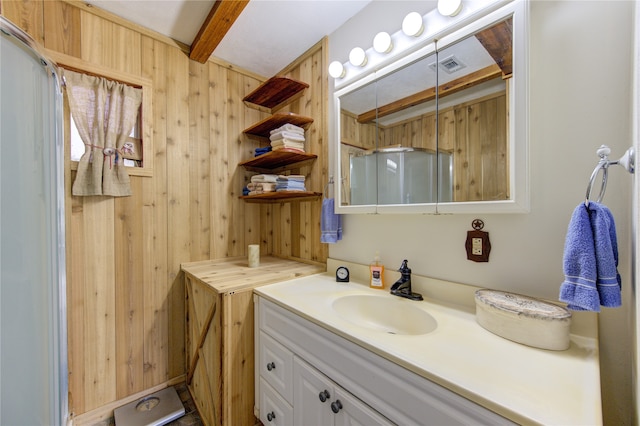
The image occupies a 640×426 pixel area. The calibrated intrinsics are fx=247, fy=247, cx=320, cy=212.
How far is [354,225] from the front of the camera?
61.1 inches

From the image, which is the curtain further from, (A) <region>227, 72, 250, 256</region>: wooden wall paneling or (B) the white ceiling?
(A) <region>227, 72, 250, 256</region>: wooden wall paneling

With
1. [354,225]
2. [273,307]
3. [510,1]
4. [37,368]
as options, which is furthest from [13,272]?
[510,1]

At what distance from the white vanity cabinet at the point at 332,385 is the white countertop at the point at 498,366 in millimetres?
35

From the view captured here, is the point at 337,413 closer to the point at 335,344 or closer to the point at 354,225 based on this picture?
the point at 335,344

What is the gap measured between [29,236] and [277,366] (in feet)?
3.87

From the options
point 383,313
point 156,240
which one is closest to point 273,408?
point 383,313

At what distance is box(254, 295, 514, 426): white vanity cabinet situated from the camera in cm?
64

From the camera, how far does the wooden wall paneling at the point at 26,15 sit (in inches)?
49.6

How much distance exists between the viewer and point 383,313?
119cm

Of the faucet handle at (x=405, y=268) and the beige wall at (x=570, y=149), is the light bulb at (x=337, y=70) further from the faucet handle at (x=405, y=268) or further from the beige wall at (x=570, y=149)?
the faucet handle at (x=405, y=268)

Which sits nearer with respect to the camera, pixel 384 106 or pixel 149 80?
pixel 384 106

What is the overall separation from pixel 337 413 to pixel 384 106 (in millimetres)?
1394

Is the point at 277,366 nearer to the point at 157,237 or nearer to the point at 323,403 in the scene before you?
the point at 323,403

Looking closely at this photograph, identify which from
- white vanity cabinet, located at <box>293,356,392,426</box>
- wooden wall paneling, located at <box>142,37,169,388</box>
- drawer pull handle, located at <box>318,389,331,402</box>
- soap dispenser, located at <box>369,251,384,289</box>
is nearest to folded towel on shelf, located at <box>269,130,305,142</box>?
wooden wall paneling, located at <box>142,37,169,388</box>
